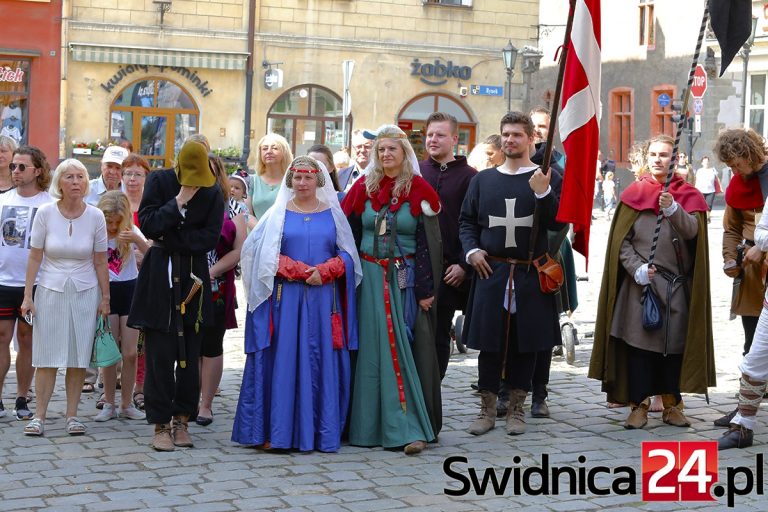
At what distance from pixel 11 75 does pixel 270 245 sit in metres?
20.9

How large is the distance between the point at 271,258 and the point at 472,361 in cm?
370

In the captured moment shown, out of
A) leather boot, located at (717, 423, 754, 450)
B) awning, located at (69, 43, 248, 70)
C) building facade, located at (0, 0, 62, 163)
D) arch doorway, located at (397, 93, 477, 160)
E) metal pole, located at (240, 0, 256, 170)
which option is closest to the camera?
leather boot, located at (717, 423, 754, 450)

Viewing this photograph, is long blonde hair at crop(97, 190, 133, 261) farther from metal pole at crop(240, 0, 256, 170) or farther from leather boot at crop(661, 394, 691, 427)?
metal pole at crop(240, 0, 256, 170)

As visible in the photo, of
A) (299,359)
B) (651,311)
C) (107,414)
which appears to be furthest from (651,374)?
(107,414)

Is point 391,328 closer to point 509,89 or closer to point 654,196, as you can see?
point 654,196

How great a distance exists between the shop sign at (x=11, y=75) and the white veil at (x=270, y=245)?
20.6 metres

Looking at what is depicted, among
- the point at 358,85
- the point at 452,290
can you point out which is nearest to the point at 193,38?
the point at 358,85

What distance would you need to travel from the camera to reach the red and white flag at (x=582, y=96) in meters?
7.62

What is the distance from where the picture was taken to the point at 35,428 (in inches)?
294

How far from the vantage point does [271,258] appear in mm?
7238

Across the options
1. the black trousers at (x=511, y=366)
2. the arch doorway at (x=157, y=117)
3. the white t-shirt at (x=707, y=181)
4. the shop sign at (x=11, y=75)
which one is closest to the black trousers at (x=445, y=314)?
the black trousers at (x=511, y=366)

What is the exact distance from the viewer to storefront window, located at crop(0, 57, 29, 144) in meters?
26.5

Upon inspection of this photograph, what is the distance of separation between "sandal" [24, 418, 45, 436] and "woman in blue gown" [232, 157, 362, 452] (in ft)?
3.95

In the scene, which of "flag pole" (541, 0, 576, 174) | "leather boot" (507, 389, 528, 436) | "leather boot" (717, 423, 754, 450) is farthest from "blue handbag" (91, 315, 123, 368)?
"leather boot" (717, 423, 754, 450)
